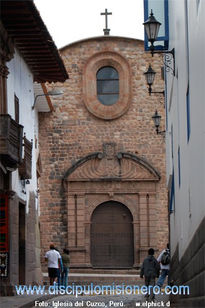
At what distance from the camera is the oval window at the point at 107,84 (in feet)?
114

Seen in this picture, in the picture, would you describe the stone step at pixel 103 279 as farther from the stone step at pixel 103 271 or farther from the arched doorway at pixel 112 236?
the arched doorway at pixel 112 236

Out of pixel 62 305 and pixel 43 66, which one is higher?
pixel 43 66

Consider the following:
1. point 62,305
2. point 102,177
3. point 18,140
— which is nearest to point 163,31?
point 18,140

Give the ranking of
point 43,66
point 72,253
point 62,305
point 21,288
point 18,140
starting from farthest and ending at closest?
point 72,253 → point 43,66 → point 21,288 → point 18,140 → point 62,305

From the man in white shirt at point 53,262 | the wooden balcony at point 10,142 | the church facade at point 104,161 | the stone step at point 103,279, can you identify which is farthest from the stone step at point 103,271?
the wooden balcony at point 10,142

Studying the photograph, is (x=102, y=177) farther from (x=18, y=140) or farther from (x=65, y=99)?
(x=18, y=140)

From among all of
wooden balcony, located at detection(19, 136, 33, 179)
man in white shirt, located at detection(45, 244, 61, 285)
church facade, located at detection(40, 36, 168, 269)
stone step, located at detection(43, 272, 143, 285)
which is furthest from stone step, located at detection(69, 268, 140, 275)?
wooden balcony, located at detection(19, 136, 33, 179)

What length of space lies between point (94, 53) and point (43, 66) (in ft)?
38.2

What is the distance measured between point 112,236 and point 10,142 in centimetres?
1687

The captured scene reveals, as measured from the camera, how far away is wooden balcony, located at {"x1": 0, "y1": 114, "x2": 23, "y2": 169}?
17.3 m

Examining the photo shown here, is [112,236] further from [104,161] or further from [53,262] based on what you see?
[53,262]

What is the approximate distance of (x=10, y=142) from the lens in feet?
57.8

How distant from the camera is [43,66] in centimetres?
2319

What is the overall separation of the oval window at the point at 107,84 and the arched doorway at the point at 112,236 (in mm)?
4465
